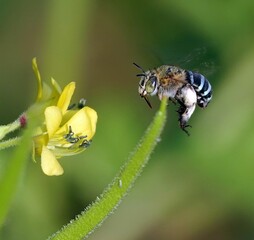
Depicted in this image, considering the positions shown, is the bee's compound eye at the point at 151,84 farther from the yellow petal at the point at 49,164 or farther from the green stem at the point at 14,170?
the green stem at the point at 14,170

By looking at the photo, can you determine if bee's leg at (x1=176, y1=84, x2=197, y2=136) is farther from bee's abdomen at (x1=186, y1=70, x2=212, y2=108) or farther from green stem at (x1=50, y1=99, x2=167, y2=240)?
green stem at (x1=50, y1=99, x2=167, y2=240)

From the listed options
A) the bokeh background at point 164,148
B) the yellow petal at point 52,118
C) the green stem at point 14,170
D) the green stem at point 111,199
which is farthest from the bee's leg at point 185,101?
the bokeh background at point 164,148

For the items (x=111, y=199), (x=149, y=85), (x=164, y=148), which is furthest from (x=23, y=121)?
(x=164, y=148)

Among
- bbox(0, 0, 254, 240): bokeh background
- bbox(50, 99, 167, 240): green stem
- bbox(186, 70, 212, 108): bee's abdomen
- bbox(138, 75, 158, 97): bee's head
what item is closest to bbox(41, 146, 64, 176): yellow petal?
bbox(50, 99, 167, 240): green stem

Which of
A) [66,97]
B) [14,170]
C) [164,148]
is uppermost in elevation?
[14,170]

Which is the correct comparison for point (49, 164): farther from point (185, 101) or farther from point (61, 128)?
point (185, 101)

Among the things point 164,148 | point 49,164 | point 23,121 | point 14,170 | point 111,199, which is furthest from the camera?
point 164,148

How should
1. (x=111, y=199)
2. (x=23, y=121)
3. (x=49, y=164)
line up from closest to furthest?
(x=111, y=199), (x=49, y=164), (x=23, y=121)
